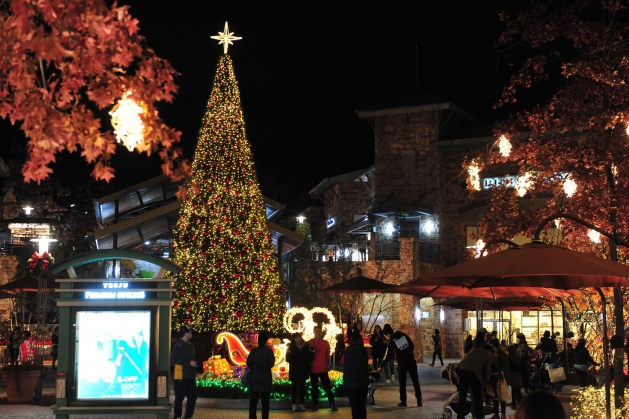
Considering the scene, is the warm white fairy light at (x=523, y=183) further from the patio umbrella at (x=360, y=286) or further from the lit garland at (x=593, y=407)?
the patio umbrella at (x=360, y=286)

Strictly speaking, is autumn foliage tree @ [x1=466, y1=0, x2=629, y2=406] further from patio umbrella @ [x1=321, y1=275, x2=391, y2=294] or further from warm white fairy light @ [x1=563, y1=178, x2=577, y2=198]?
patio umbrella @ [x1=321, y1=275, x2=391, y2=294]

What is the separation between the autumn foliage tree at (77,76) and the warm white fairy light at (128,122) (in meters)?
0.05

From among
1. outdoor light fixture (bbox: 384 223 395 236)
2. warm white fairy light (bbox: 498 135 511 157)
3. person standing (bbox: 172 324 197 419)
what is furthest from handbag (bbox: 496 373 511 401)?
outdoor light fixture (bbox: 384 223 395 236)

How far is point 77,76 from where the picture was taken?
6828 mm

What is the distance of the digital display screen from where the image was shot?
13.3 metres

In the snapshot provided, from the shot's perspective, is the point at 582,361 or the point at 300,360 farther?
the point at 582,361

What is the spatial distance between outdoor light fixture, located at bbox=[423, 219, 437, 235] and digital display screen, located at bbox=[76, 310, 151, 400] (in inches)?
1197

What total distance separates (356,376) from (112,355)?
3.95 meters

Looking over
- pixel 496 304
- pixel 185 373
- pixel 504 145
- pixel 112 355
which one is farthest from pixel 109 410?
pixel 496 304

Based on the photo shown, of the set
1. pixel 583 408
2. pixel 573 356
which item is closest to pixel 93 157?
pixel 583 408

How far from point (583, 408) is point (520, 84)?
6250 millimetres

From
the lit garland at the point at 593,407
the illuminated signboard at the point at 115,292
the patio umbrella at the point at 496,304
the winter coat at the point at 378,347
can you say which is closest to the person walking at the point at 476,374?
the lit garland at the point at 593,407

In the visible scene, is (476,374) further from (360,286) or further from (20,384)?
(360,286)

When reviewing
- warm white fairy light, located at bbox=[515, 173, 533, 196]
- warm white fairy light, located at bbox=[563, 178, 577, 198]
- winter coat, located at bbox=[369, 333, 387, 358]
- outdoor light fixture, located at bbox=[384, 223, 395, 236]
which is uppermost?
outdoor light fixture, located at bbox=[384, 223, 395, 236]
